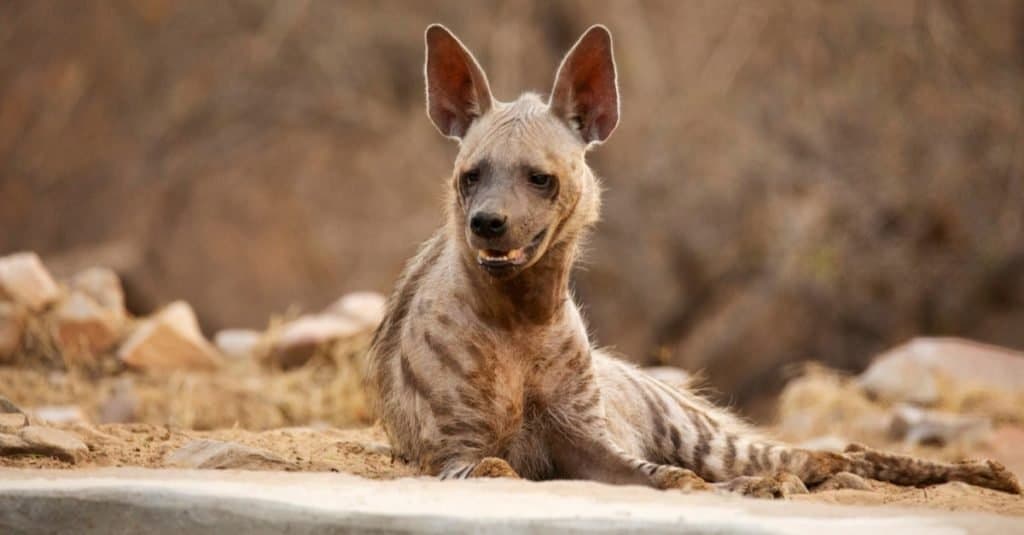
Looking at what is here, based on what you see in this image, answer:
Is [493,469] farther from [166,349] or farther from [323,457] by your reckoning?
[166,349]

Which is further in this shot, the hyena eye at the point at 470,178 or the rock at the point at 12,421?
the rock at the point at 12,421

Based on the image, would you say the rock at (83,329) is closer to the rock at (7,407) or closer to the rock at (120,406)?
the rock at (120,406)

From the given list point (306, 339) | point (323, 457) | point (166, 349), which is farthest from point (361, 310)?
point (323, 457)

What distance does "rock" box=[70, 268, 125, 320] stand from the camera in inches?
377

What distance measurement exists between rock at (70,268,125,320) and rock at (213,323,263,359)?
25.4 inches

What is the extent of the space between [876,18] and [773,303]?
2.62 m

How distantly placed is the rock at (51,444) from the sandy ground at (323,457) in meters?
0.03

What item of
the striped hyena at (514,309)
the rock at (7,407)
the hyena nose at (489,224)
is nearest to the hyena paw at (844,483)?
the striped hyena at (514,309)

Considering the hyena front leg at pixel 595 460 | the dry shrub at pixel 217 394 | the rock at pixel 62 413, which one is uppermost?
the dry shrub at pixel 217 394

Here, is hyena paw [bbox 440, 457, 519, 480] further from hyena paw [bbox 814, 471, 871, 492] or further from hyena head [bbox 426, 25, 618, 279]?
hyena paw [bbox 814, 471, 871, 492]

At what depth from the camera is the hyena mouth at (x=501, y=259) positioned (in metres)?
4.29

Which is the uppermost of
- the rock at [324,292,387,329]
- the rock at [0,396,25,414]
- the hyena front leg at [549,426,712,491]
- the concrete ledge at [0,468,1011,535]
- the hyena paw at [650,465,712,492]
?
the rock at [324,292,387,329]

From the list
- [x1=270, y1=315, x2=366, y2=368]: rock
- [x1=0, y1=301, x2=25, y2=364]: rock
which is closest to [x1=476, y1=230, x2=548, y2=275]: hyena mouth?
[x1=270, y1=315, x2=366, y2=368]: rock

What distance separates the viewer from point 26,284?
29.2 ft
